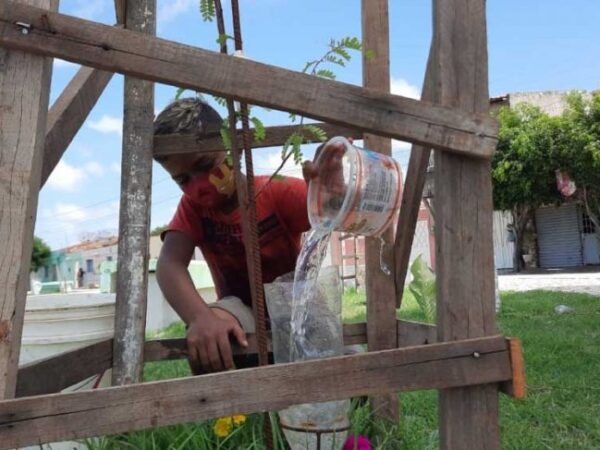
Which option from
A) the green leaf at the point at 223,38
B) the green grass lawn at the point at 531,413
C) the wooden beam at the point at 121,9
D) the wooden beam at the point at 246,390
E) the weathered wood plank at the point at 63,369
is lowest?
the green grass lawn at the point at 531,413

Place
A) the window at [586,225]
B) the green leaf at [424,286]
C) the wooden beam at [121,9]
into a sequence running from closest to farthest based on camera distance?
the wooden beam at [121,9], the green leaf at [424,286], the window at [586,225]

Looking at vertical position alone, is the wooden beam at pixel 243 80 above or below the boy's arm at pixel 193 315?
above

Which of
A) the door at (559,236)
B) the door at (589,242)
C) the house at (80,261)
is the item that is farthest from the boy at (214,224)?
the house at (80,261)

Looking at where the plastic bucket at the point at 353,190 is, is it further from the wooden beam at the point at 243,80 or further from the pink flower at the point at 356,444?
the pink flower at the point at 356,444

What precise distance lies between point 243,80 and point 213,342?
0.98 m

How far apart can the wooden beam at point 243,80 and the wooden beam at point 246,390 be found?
1.29 feet

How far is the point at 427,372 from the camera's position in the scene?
1.09 metres

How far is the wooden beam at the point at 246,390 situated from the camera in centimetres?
95

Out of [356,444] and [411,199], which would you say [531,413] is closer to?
[356,444]

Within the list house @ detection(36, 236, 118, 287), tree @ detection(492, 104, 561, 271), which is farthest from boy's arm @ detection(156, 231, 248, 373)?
house @ detection(36, 236, 118, 287)

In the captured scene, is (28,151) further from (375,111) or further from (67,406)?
(375,111)

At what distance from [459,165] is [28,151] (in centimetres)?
78

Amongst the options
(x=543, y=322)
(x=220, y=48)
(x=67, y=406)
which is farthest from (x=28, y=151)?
(x=543, y=322)

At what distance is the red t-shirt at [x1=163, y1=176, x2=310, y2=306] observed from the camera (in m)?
2.12
